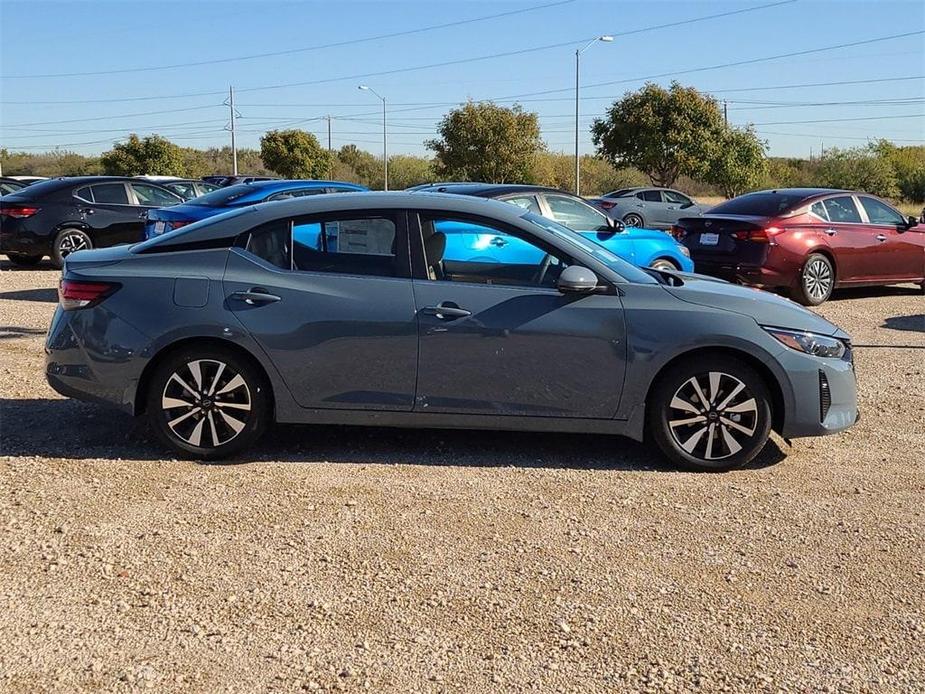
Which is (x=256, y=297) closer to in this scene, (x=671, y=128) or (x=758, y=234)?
(x=758, y=234)

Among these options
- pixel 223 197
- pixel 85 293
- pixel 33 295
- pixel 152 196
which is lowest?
pixel 33 295

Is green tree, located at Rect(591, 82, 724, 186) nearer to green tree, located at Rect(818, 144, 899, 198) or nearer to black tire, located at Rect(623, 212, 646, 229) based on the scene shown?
green tree, located at Rect(818, 144, 899, 198)

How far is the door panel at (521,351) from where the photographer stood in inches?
216

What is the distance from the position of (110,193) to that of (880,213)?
11.7 metres

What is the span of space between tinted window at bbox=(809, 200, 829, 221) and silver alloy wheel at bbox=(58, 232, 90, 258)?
10.9 meters

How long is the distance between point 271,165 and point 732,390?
58.8 metres

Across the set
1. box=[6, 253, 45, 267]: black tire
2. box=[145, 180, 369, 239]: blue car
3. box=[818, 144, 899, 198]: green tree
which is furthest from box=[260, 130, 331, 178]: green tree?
box=[145, 180, 369, 239]: blue car

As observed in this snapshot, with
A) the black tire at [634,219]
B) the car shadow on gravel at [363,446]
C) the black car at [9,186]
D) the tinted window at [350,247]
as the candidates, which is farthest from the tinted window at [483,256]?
the black tire at [634,219]

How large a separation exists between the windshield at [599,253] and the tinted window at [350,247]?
0.83 meters

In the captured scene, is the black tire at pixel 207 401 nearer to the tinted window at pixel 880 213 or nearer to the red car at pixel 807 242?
the red car at pixel 807 242

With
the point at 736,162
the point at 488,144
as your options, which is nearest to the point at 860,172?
the point at 736,162

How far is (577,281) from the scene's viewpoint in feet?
17.9

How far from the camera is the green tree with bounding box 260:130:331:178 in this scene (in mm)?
59969

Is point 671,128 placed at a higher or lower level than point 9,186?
higher
